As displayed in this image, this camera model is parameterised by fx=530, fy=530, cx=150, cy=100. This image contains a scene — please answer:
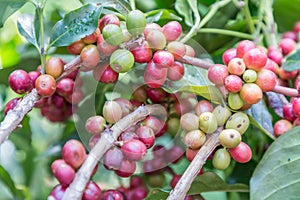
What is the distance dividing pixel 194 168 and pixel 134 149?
0.07 metres

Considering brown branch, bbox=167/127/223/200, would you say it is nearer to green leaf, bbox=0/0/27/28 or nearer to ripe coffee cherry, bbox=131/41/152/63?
ripe coffee cherry, bbox=131/41/152/63

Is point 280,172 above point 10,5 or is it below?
below

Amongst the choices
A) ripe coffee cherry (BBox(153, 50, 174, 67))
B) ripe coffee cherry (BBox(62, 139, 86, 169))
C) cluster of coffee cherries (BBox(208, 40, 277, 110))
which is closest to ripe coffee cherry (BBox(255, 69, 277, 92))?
cluster of coffee cherries (BBox(208, 40, 277, 110))

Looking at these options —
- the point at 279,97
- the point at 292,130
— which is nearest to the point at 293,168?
the point at 292,130

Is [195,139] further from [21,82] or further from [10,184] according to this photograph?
[10,184]

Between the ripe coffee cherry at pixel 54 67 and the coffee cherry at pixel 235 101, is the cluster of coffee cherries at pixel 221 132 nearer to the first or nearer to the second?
the coffee cherry at pixel 235 101

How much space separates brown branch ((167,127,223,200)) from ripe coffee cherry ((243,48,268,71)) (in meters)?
0.08

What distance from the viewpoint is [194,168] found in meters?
0.58

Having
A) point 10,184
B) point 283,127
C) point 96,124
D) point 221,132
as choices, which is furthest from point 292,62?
point 10,184

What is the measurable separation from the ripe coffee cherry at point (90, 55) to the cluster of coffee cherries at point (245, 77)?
136 mm

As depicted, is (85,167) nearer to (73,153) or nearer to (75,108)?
(73,153)

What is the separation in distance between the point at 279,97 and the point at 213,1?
252 mm

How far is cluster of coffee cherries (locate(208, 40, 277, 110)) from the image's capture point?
2.02 feet

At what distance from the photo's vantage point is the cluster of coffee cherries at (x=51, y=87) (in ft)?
1.99
